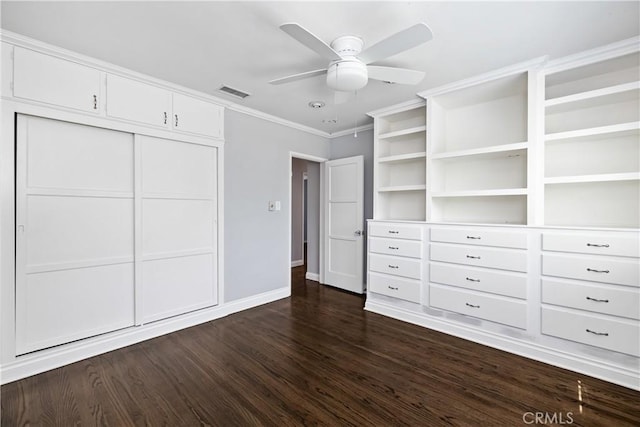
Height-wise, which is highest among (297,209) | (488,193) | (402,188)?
(402,188)

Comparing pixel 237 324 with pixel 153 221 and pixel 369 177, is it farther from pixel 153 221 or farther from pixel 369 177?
pixel 369 177

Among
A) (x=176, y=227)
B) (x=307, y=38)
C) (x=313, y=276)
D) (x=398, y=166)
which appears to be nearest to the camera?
(x=307, y=38)

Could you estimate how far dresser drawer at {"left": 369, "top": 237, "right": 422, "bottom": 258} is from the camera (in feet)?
10.7

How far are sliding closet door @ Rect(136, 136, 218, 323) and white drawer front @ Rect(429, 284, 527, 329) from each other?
2558 mm

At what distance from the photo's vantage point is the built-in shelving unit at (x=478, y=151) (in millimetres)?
2945

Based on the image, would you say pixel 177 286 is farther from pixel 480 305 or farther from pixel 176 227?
pixel 480 305

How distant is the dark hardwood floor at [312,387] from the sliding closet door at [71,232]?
37 cm

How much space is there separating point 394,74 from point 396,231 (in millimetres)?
1798

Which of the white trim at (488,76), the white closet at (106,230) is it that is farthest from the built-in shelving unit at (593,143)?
the white closet at (106,230)

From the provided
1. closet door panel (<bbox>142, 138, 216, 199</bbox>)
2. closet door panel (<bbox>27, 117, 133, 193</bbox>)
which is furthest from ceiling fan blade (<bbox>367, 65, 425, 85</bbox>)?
closet door panel (<bbox>27, 117, 133, 193</bbox>)

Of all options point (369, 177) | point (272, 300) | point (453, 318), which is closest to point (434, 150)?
point (369, 177)

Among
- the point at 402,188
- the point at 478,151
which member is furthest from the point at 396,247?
the point at 478,151

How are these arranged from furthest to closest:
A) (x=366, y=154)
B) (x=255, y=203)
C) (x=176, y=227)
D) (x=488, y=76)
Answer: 1. (x=366, y=154)
2. (x=255, y=203)
3. (x=176, y=227)
4. (x=488, y=76)

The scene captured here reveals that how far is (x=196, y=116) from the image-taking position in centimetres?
322
